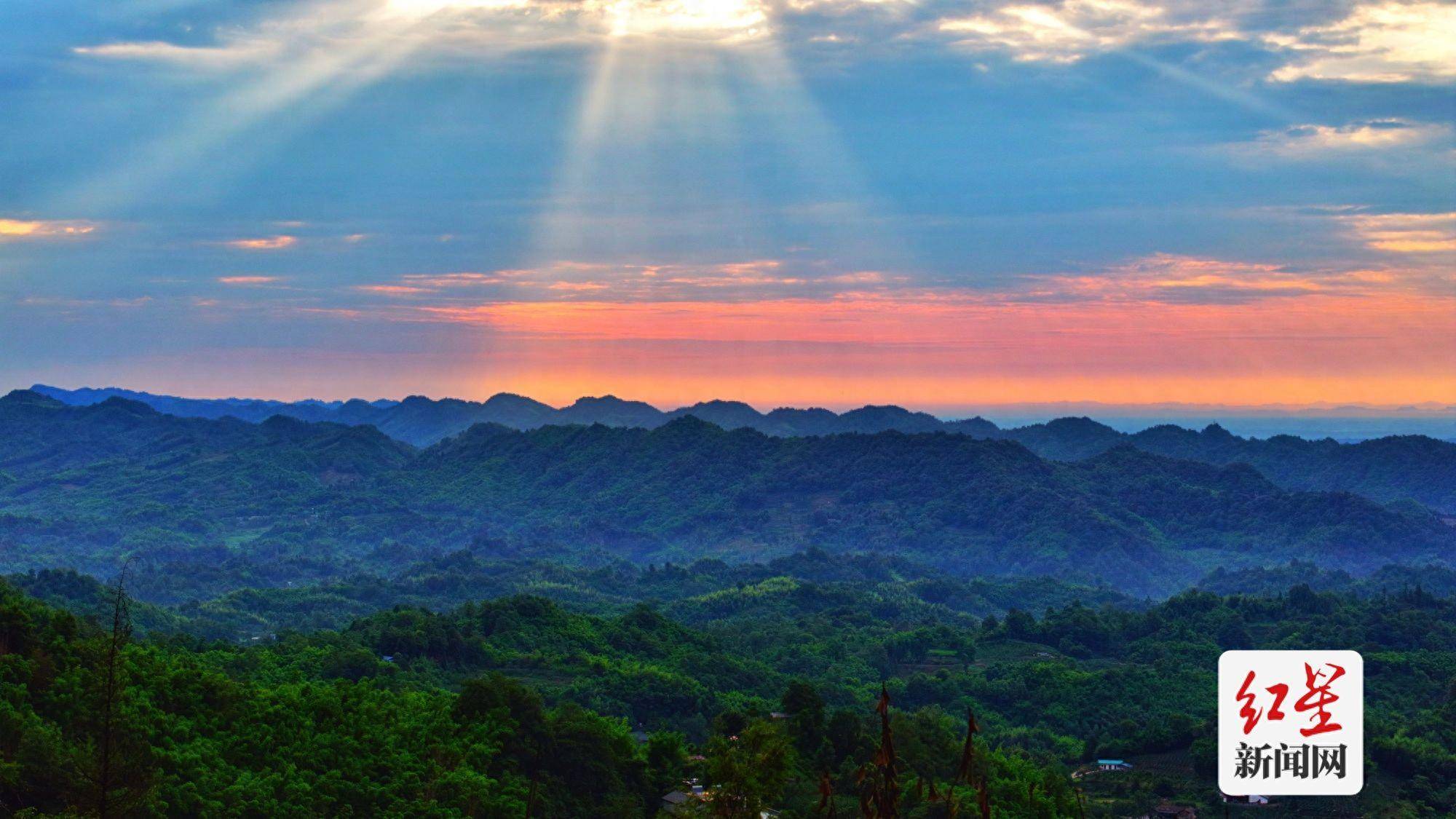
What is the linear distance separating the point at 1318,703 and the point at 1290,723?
22.3 inches

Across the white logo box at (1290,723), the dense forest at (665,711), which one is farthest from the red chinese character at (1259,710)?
the dense forest at (665,711)

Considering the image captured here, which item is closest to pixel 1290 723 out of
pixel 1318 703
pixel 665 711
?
pixel 1318 703

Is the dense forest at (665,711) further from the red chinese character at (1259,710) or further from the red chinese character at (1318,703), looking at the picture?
the red chinese character at (1318,703)

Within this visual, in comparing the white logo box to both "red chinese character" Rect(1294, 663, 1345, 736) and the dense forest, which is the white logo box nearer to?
"red chinese character" Rect(1294, 663, 1345, 736)

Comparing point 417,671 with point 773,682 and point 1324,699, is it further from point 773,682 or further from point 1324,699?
point 1324,699

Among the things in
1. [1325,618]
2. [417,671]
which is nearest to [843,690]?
[417,671]

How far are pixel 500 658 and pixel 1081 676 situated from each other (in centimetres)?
3705

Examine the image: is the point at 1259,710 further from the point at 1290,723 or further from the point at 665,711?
the point at 665,711

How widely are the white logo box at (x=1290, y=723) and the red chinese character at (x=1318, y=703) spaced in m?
0.01

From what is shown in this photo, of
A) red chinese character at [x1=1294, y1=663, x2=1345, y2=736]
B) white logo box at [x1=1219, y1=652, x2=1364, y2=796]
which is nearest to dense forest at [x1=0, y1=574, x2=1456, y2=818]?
white logo box at [x1=1219, y1=652, x2=1364, y2=796]

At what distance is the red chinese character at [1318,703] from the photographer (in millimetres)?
22375

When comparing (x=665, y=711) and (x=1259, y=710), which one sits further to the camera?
(x=665, y=711)

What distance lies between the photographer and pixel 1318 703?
22.5 metres

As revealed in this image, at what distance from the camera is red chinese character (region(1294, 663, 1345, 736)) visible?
22.4m
